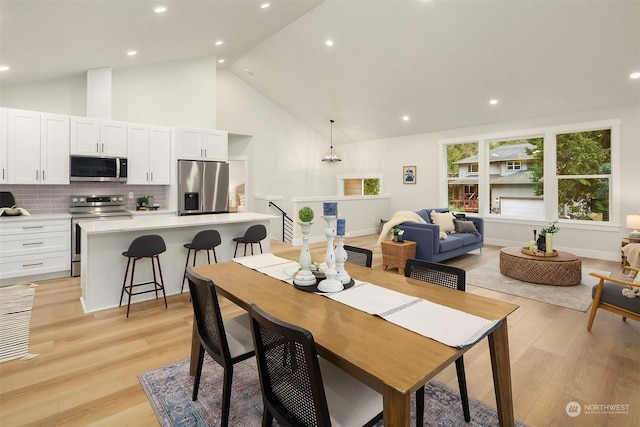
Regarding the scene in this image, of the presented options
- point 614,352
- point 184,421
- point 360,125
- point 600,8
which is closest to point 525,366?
point 614,352

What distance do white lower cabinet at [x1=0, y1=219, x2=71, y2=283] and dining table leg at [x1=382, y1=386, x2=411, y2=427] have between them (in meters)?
5.20

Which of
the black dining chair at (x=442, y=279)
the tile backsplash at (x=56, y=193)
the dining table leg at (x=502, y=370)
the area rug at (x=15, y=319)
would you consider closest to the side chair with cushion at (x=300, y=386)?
the black dining chair at (x=442, y=279)

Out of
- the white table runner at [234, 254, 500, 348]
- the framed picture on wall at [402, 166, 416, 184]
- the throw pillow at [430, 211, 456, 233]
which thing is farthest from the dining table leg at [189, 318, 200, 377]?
the framed picture on wall at [402, 166, 416, 184]

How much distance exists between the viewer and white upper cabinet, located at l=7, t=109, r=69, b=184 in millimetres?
4430

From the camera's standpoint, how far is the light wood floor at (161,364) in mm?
1938

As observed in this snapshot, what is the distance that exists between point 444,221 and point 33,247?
253 inches

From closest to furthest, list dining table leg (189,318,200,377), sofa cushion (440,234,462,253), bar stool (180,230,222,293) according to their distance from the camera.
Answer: dining table leg (189,318,200,377) → bar stool (180,230,222,293) → sofa cushion (440,234,462,253)

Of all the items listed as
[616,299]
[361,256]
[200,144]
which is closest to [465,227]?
[616,299]

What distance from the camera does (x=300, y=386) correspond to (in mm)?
1243

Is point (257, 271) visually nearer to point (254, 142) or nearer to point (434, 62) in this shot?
point (434, 62)

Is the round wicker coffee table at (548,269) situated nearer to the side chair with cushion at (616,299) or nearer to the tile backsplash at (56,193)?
the side chair with cushion at (616,299)

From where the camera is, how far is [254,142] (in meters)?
8.74

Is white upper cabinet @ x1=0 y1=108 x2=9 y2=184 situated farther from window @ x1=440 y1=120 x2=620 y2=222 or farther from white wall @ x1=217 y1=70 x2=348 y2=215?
window @ x1=440 y1=120 x2=620 y2=222

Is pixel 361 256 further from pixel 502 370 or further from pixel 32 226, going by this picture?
pixel 32 226
